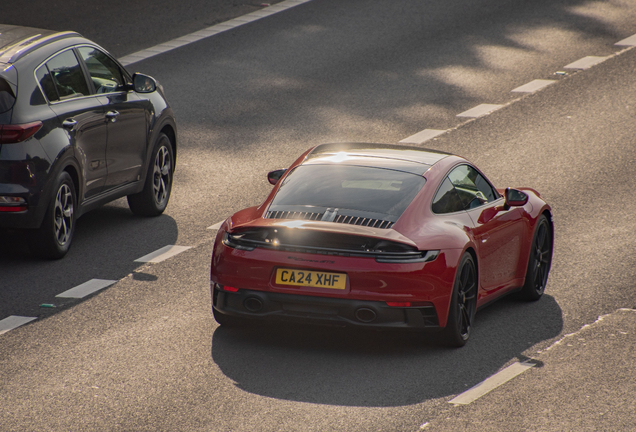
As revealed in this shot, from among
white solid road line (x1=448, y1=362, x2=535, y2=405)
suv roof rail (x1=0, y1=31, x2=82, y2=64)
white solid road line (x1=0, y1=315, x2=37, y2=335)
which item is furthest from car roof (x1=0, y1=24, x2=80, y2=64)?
white solid road line (x1=448, y1=362, x2=535, y2=405)

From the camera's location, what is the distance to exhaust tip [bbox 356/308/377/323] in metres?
6.88

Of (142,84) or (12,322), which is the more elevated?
(142,84)

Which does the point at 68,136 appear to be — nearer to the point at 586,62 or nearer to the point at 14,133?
the point at 14,133

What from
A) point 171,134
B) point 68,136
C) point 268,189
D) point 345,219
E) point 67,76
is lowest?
point 268,189

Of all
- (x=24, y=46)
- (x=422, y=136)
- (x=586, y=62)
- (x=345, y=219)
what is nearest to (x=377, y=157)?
(x=345, y=219)

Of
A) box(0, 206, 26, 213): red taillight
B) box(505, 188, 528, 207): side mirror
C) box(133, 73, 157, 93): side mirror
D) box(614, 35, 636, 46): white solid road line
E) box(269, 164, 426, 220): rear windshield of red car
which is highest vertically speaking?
box(269, 164, 426, 220): rear windshield of red car

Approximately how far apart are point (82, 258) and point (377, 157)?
3.20 m

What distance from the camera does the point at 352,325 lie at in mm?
6926

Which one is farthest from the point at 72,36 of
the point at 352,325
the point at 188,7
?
the point at 188,7

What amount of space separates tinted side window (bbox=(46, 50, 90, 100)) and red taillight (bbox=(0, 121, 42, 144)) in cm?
73

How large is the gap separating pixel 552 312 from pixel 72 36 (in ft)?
17.4

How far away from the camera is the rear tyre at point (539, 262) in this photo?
8.71m

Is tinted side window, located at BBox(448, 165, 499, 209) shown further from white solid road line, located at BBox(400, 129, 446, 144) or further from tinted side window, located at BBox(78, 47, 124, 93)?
white solid road line, located at BBox(400, 129, 446, 144)

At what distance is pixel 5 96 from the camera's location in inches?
345
